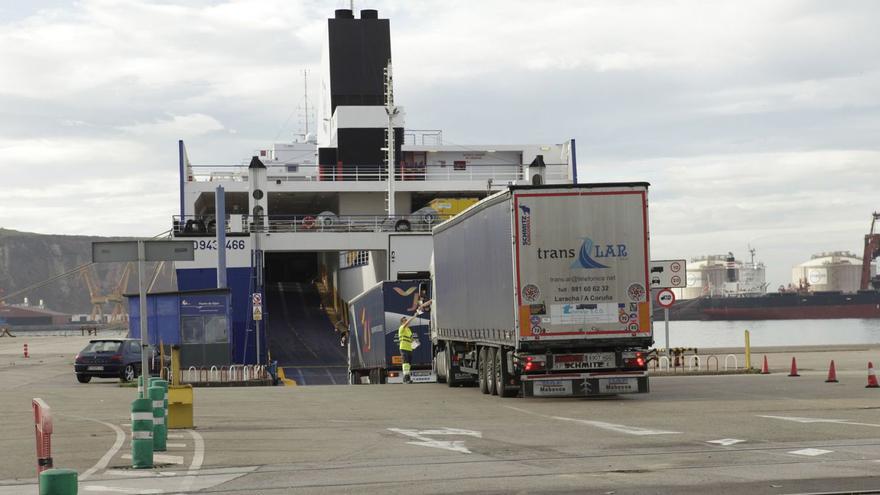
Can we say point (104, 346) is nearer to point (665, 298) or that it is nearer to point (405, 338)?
point (405, 338)

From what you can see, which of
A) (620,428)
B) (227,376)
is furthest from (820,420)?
(227,376)

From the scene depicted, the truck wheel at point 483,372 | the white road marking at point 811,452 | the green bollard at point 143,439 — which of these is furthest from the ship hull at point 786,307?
the green bollard at point 143,439

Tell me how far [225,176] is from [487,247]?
132 ft

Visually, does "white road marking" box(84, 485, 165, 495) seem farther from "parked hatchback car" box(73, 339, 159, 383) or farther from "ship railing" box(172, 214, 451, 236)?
"ship railing" box(172, 214, 451, 236)

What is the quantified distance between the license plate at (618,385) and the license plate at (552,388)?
587 millimetres

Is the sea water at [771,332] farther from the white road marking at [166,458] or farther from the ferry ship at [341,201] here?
the white road marking at [166,458]

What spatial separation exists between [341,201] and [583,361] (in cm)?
4091

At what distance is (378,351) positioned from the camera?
3488cm

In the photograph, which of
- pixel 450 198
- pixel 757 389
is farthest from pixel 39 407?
pixel 450 198

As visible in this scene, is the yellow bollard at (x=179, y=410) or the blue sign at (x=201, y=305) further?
the blue sign at (x=201, y=305)

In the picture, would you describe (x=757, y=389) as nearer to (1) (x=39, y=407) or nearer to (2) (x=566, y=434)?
(2) (x=566, y=434)

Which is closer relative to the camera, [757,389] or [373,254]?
[757,389]

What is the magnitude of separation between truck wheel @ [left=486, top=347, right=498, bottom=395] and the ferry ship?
2005 centimetres

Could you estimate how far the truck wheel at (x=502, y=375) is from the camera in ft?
74.1
